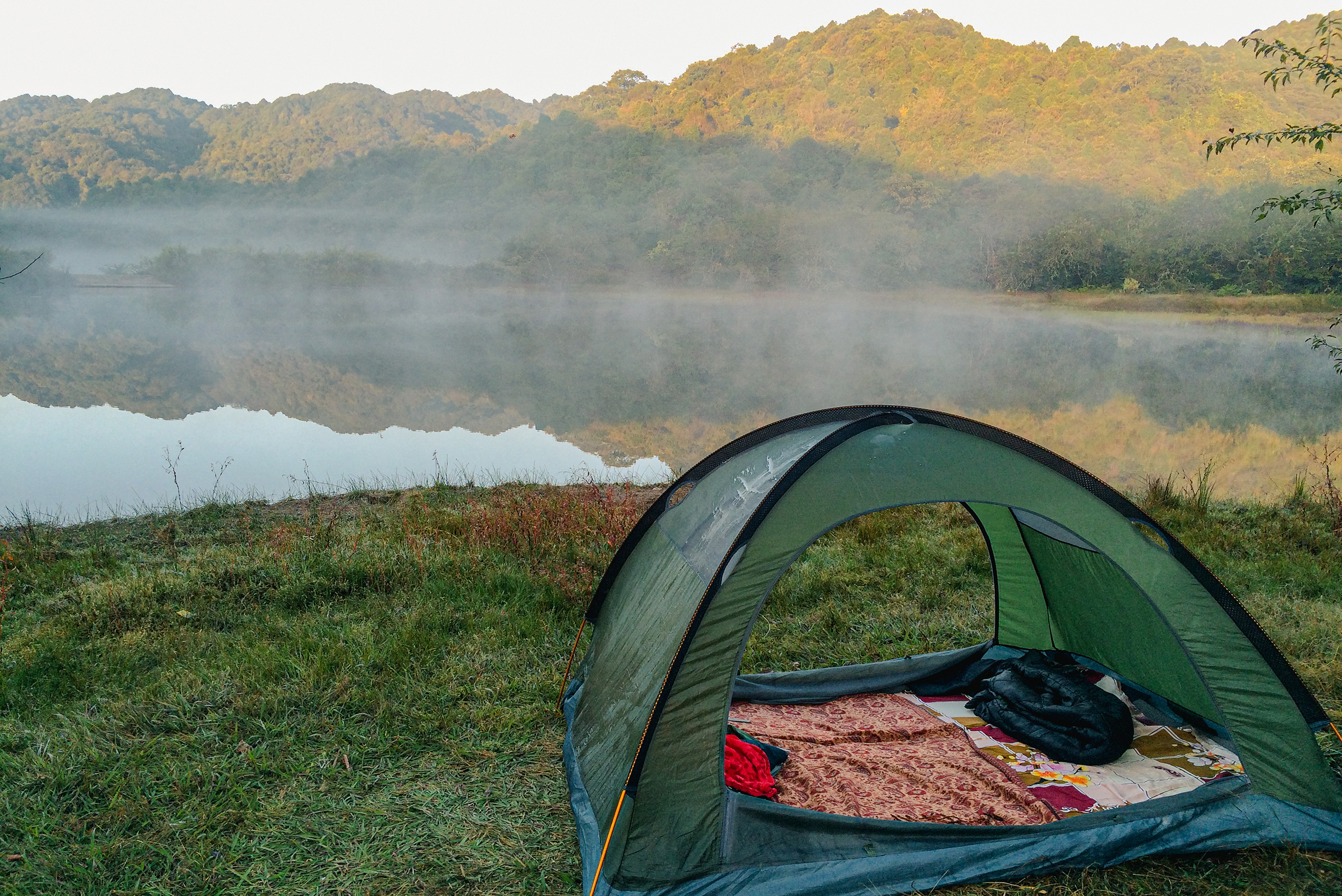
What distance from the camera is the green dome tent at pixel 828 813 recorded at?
2.39 meters

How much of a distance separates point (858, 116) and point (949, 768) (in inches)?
2813

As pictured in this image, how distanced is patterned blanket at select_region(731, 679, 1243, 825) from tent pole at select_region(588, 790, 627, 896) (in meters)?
0.77

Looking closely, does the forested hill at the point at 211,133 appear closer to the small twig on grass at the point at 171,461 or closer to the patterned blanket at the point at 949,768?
the small twig on grass at the point at 171,461

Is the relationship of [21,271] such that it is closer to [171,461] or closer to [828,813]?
[828,813]

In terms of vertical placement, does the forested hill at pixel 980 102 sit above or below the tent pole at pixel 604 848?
above

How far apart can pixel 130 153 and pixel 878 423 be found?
7930 centimetres

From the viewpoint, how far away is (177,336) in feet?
122

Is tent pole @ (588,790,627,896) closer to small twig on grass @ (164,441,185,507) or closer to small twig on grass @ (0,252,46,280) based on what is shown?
small twig on grass @ (0,252,46,280)

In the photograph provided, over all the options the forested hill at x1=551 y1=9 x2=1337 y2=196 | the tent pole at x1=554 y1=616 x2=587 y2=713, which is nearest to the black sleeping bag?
the tent pole at x1=554 y1=616 x2=587 y2=713

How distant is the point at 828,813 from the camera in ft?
8.38

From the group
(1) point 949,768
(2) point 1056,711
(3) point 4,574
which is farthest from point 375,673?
(3) point 4,574

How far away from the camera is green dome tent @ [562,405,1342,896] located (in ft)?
7.85

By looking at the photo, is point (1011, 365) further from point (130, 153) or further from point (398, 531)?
point (130, 153)

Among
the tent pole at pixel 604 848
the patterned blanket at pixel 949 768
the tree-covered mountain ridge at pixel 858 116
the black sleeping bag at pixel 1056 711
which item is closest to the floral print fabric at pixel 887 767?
the patterned blanket at pixel 949 768
